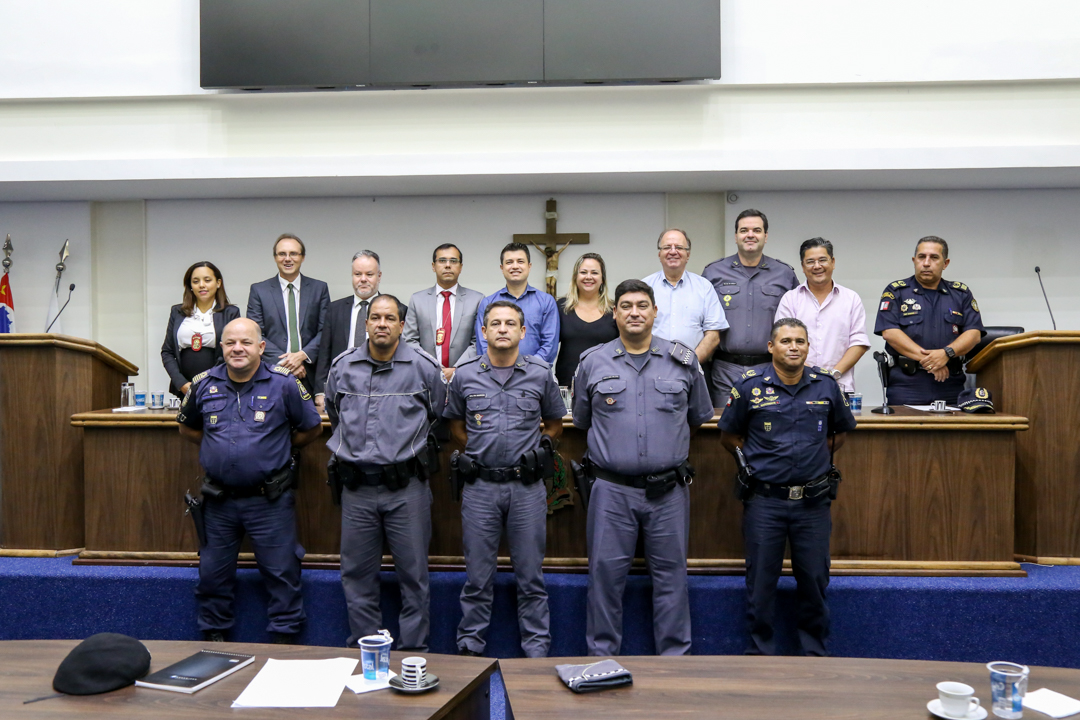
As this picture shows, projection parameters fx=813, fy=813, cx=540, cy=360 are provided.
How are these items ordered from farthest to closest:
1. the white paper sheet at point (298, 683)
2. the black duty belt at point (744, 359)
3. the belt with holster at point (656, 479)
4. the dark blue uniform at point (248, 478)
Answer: the black duty belt at point (744, 359)
the dark blue uniform at point (248, 478)
the belt with holster at point (656, 479)
the white paper sheet at point (298, 683)

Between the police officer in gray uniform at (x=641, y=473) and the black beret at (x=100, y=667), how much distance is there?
1.73 metres

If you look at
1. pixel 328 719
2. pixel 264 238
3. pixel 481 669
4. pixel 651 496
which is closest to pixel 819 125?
pixel 651 496

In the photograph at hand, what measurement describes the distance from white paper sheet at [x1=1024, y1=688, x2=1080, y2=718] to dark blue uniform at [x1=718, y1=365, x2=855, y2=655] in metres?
1.30

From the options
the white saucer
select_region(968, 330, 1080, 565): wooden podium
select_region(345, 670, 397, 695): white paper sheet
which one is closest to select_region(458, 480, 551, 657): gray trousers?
select_region(345, 670, 397, 695): white paper sheet

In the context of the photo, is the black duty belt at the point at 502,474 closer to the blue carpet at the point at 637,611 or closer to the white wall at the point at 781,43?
the blue carpet at the point at 637,611

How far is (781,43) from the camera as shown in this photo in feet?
17.4

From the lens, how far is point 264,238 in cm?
→ 605

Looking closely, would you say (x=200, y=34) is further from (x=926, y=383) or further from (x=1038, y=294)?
(x=1038, y=294)

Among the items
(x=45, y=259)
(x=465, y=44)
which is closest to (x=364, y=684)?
(x=465, y=44)

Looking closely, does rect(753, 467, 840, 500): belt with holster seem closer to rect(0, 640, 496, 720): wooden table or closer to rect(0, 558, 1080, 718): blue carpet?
rect(0, 558, 1080, 718): blue carpet

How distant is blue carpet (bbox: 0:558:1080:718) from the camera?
3311mm

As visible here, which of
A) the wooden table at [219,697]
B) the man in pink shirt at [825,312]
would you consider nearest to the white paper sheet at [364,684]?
the wooden table at [219,697]

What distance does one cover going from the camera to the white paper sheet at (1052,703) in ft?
5.81

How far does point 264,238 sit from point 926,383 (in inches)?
180
